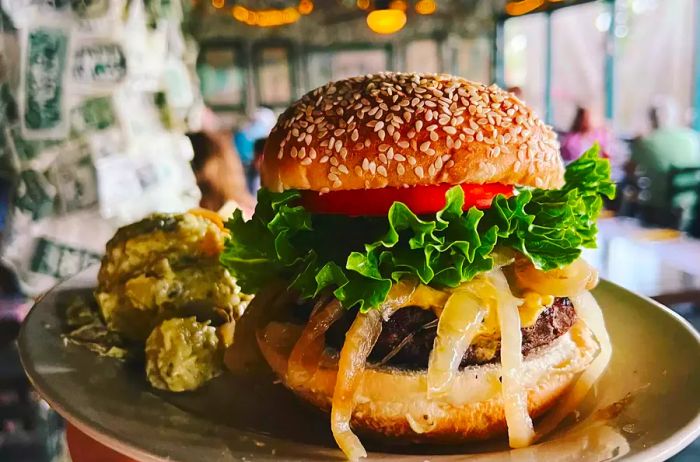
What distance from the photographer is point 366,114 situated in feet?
4.40

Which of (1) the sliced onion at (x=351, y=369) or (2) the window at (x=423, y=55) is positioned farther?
(2) the window at (x=423, y=55)

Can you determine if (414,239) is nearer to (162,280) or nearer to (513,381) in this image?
(513,381)

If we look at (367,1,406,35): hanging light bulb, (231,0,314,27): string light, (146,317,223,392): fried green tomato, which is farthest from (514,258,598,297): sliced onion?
(231,0,314,27): string light

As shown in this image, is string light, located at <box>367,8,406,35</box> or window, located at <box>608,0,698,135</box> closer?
string light, located at <box>367,8,406,35</box>

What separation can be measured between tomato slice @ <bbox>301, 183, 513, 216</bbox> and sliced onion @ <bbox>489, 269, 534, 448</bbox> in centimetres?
23

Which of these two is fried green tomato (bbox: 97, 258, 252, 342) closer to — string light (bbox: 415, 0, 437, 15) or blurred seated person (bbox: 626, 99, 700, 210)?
blurred seated person (bbox: 626, 99, 700, 210)

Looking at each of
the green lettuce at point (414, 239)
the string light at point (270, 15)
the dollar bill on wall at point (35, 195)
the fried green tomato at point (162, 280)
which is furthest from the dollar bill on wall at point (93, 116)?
the string light at point (270, 15)

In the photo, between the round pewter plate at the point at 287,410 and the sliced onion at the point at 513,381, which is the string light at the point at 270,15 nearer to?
the round pewter plate at the point at 287,410

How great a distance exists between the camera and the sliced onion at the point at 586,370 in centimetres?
135

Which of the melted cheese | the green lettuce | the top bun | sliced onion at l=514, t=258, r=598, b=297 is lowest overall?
the melted cheese

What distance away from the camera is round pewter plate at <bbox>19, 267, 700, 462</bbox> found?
113 centimetres

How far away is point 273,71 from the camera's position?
9.22 metres

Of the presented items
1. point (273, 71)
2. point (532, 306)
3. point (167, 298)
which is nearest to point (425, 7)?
point (273, 71)

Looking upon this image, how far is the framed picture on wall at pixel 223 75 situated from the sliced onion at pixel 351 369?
8227 mm
